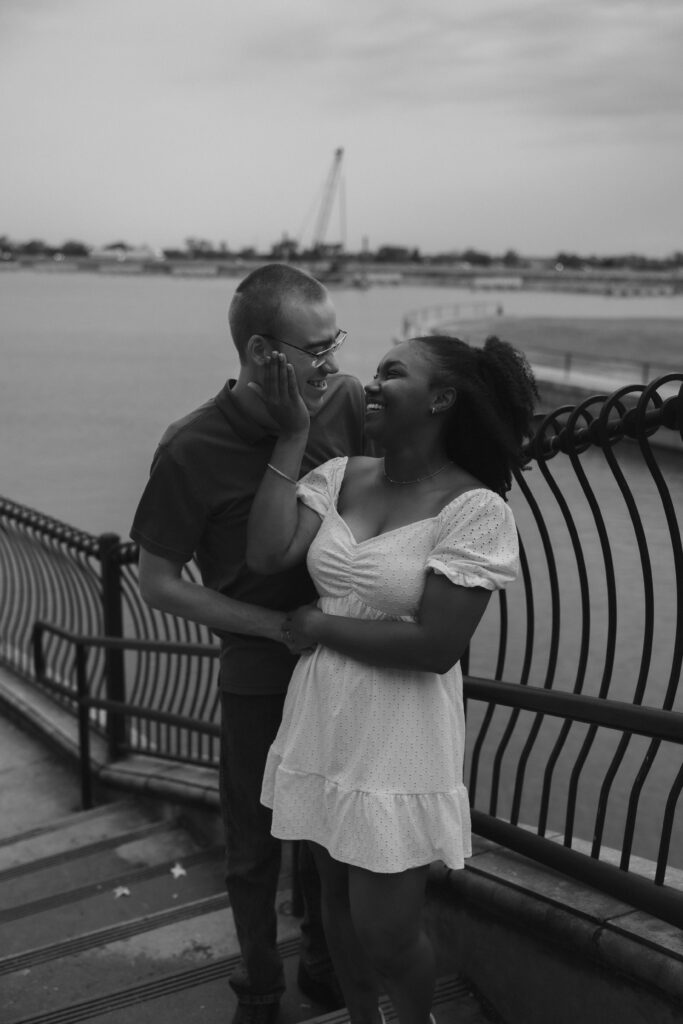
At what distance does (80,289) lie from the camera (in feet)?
609

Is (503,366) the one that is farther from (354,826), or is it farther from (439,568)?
(354,826)

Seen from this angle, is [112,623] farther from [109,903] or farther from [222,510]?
[222,510]

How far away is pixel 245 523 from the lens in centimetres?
246

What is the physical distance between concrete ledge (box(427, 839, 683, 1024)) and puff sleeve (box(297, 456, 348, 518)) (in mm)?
1118

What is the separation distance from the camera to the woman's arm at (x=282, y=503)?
2.20m

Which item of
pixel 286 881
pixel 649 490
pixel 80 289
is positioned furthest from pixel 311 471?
pixel 80 289

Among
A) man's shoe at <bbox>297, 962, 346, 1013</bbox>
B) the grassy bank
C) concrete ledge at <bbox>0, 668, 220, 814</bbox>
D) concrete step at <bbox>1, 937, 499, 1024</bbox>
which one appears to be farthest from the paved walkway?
the grassy bank

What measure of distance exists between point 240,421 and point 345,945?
45.6 inches

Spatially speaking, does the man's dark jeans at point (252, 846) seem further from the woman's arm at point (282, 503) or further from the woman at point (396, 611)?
the woman's arm at point (282, 503)

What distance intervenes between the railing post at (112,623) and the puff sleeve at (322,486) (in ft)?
10.7

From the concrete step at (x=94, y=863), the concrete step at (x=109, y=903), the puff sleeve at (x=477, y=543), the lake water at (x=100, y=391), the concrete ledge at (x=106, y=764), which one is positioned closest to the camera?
the puff sleeve at (x=477, y=543)

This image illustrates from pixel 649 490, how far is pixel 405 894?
11879mm

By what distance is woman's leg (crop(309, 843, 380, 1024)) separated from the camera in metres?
2.35

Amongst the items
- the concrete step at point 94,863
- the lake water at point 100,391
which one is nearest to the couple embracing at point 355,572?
the concrete step at point 94,863
